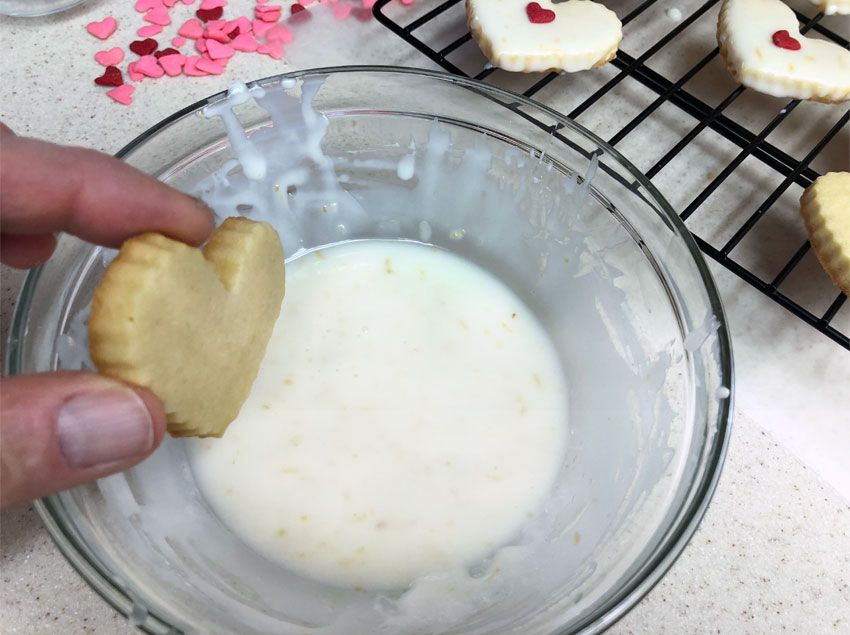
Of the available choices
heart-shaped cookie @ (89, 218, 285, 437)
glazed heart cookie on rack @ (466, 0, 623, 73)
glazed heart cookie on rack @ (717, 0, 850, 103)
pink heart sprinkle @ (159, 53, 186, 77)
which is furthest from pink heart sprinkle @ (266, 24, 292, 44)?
glazed heart cookie on rack @ (717, 0, 850, 103)

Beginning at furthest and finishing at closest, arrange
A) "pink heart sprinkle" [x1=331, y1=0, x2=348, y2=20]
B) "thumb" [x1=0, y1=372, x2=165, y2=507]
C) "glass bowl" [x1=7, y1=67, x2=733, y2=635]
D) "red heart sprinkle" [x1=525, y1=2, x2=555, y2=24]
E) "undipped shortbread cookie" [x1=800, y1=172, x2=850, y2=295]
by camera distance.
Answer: "pink heart sprinkle" [x1=331, y1=0, x2=348, y2=20]
"red heart sprinkle" [x1=525, y1=2, x2=555, y2=24]
"undipped shortbread cookie" [x1=800, y1=172, x2=850, y2=295]
"glass bowl" [x1=7, y1=67, x2=733, y2=635]
"thumb" [x1=0, y1=372, x2=165, y2=507]

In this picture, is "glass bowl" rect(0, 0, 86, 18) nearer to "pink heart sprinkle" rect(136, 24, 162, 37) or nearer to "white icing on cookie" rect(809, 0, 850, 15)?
"pink heart sprinkle" rect(136, 24, 162, 37)

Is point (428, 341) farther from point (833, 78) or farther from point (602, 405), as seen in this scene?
point (833, 78)

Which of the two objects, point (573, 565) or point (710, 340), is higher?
point (710, 340)

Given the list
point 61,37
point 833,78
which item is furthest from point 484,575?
point 61,37

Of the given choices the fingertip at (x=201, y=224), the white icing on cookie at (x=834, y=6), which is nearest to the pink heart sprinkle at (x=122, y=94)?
the fingertip at (x=201, y=224)

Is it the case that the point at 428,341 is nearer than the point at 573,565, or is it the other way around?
the point at 573,565
